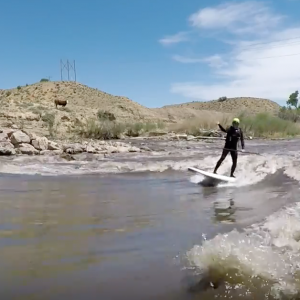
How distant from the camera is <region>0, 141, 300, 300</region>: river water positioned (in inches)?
174

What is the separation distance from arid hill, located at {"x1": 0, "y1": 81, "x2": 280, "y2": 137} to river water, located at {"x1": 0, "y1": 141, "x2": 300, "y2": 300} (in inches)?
950

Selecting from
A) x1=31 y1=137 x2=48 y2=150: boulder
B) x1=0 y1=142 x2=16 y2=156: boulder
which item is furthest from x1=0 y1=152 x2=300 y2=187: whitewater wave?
x1=31 y1=137 x2=48 y2=150: boulder

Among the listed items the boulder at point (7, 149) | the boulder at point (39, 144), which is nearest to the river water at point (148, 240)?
the boulder at point (7, 149)

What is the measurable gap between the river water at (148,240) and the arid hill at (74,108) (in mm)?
24138

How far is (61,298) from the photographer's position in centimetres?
422

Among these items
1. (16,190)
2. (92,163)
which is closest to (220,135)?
(92,163)

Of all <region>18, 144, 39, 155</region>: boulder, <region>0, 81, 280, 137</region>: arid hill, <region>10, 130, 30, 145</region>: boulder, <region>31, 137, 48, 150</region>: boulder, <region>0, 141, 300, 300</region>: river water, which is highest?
<region>0, 81, 280, 137</region>: arid hill

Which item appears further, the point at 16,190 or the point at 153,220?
the point at 16,190

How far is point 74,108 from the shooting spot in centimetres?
4750

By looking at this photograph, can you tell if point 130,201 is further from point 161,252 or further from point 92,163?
point 92,163

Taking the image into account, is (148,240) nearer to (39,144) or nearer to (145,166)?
(145,166)

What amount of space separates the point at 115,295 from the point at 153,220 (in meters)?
3.52

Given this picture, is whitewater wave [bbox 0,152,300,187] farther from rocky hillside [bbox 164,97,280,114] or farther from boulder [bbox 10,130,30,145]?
rocky hillside [bbox 164,97,280,114]

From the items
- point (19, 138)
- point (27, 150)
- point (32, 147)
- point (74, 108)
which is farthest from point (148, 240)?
point (74, 108)
